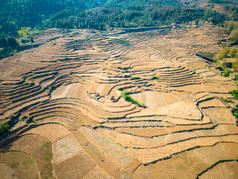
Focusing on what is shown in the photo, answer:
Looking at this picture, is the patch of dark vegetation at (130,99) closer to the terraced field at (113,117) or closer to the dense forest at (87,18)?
the terraced field at (113,117)

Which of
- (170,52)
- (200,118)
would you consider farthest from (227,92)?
(170,52)

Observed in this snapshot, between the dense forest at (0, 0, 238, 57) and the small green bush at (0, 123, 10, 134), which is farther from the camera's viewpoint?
the dense forest at (0, 0, 238, 57)

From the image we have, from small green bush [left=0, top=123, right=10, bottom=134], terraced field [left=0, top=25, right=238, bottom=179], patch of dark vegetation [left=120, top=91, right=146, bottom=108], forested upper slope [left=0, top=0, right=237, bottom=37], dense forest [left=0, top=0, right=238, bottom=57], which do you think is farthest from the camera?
forested upper slope [left=0, top=0, right=237, bottom=37]

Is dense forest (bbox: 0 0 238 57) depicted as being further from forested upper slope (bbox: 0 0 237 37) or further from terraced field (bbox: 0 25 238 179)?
terraced field (bbox: 0 25 238 179)

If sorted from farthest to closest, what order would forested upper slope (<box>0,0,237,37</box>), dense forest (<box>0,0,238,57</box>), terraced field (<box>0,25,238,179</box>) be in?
1. forested upper slope (<box>0,0,237,37</box>)
2. dense forest (<box>0,0,238,57</box>)
3. terraced field (<box>0,25,238,179</box>)

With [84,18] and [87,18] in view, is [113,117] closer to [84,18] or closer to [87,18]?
[87,18]

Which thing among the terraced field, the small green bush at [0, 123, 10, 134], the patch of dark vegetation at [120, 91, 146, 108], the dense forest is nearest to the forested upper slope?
the dense forest

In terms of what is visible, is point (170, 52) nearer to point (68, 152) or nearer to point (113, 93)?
point (113, 93)

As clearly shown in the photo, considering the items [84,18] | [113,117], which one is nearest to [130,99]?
[113,117]
